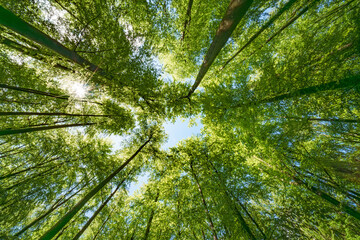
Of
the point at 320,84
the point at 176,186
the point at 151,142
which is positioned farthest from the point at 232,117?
the point at 151,142

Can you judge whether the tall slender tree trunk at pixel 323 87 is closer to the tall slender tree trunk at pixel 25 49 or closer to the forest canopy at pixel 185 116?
the forest canopy at pixel 185 116

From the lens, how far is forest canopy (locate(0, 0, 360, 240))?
276cm

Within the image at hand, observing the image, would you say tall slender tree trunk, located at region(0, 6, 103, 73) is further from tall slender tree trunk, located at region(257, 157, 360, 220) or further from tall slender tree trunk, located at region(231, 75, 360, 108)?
tall slender tree trunk, located at region(257, 157, 360, 220)

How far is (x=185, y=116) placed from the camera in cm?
617

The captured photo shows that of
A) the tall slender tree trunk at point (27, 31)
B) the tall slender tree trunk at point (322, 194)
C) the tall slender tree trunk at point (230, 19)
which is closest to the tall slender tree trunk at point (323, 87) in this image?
the tall slender tree trunk at point (230, 19)

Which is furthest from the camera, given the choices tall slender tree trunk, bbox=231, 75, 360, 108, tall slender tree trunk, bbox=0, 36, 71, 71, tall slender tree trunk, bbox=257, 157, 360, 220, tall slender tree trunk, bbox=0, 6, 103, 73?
tall slender tree trunk, bbox=0, 36, 71, 71

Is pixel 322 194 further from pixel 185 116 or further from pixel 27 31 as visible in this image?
pixel 27 31

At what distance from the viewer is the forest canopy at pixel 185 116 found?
2762 millimetres

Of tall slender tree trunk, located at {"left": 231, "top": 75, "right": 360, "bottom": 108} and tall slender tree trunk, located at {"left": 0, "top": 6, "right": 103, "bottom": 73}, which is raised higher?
tall slender tree trunk, located at {"left": 231, "top": 75, "right": 360, "bottom": 108}

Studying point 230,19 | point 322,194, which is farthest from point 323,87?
point 322,194

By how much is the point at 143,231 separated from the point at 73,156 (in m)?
4.53

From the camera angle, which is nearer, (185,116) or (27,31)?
(27,31)

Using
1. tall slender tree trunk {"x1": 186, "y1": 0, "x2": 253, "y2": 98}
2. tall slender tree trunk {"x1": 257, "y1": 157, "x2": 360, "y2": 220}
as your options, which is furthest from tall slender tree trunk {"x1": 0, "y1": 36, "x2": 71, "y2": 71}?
tall slender tree trunk {"x1": 257, "y1": 157, "x2": 360, "y2": 220}

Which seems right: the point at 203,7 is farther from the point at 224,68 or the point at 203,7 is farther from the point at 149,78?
the point at 149,78
